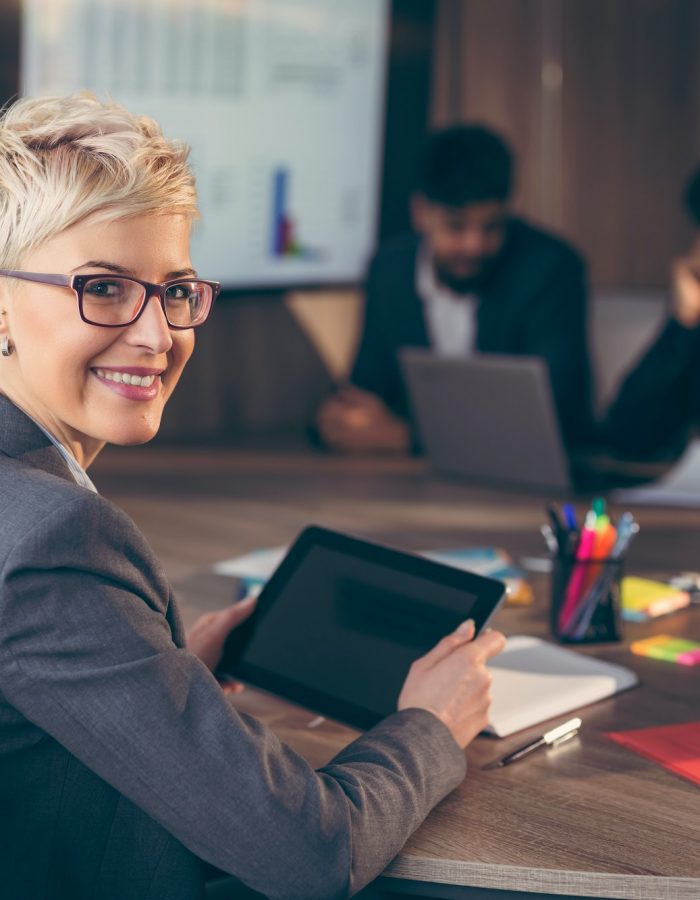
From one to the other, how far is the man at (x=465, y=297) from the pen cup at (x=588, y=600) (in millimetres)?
1436

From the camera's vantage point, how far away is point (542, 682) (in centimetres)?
143

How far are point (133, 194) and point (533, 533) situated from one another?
1.32m

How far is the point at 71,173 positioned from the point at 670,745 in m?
0.79

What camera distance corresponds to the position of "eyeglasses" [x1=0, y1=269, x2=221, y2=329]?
1031mm

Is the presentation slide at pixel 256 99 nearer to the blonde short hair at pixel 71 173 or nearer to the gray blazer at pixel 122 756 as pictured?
the blonde short hair at pixel 71 173

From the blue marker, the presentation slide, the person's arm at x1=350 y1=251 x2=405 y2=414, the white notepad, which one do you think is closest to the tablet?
the white notepad

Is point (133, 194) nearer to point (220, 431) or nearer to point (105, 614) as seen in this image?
point (105, 614)

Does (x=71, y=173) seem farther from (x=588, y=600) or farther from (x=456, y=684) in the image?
(x=588, y=600)

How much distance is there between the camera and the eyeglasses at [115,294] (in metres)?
1.03

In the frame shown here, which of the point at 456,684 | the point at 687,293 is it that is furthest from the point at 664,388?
the point at 456,684

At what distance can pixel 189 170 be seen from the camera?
1.14 metres

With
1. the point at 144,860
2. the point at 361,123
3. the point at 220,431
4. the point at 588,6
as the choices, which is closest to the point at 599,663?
the point at 144,860

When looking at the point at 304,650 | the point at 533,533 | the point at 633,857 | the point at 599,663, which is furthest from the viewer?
the point at 533,533

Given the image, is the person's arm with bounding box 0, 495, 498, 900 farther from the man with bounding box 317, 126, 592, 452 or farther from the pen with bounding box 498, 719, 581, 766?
the man with bounding box 317, 126, 592, 452
